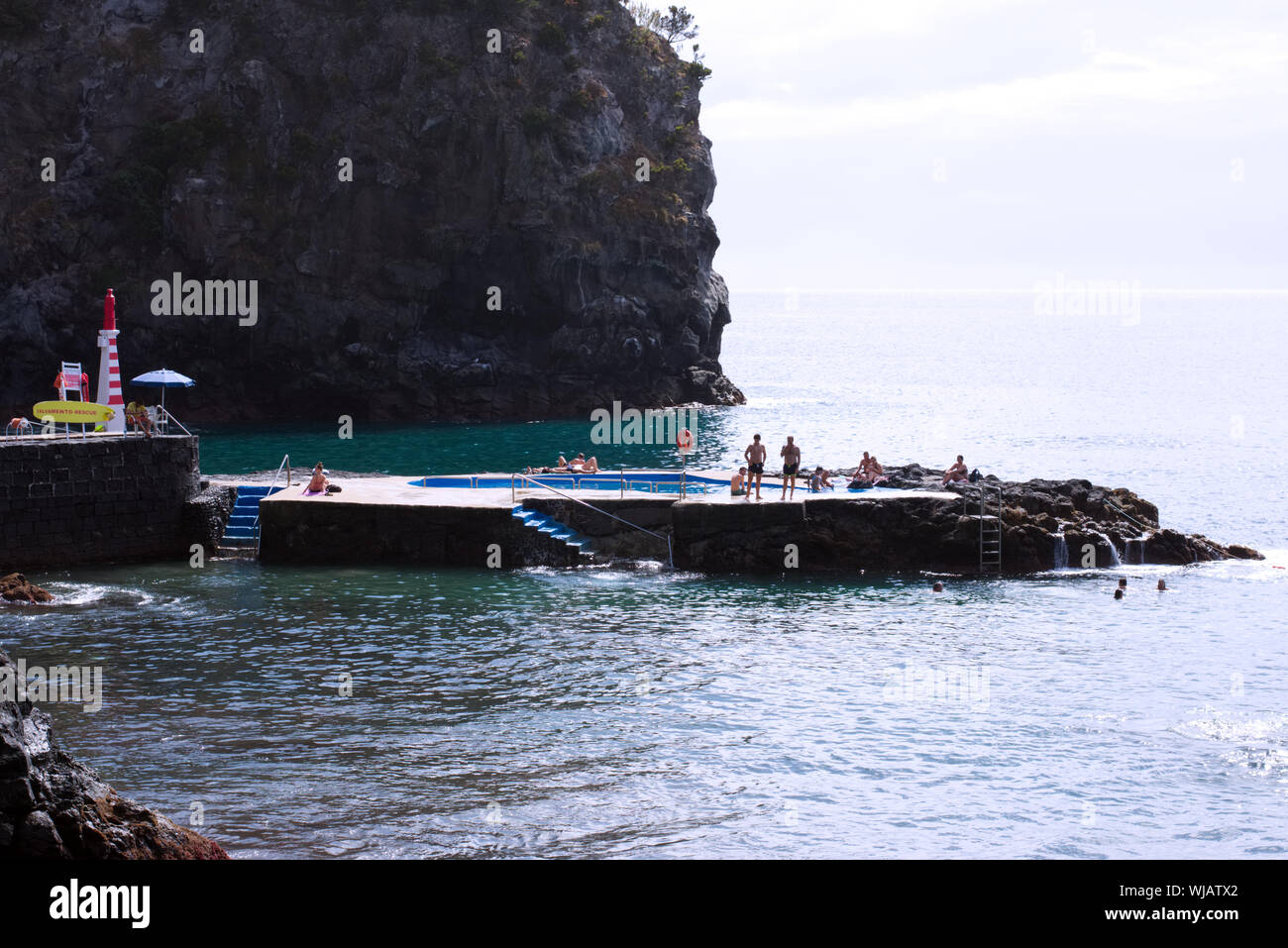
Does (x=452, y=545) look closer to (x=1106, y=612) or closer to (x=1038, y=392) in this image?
(x=1106, y=612)

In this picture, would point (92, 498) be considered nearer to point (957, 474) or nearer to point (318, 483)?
point (318, 483)

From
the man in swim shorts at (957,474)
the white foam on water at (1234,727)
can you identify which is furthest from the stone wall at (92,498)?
the white foam on water at (1234,727)

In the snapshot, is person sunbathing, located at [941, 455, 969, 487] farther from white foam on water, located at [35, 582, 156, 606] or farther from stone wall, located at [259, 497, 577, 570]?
white foam on water, located at [35, 582, 156, 606]

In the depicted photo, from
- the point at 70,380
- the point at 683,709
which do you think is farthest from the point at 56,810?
the point at 70,380

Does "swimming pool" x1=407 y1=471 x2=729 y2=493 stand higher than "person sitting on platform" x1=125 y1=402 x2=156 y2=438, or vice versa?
"person sitting on platform" x1=125 y1=402 x2=156 y2=438

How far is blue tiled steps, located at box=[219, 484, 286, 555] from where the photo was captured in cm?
3750

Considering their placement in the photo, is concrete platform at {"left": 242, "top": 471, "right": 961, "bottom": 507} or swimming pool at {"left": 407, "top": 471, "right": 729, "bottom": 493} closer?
concrete platform at {"left": 242, "top": 471, "right": 961, "bottom": 507}

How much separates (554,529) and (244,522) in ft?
30.8

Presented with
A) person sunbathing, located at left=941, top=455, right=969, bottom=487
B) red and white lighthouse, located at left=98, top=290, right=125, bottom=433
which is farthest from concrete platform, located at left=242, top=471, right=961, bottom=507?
red and white lighthouse, located at left=98, top=290, right=125, bottom=433

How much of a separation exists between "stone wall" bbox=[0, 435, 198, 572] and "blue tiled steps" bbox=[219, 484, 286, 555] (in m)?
1.29

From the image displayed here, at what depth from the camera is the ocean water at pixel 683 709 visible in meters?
17.9

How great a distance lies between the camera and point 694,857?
16.4m

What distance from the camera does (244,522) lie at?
38188 mm
